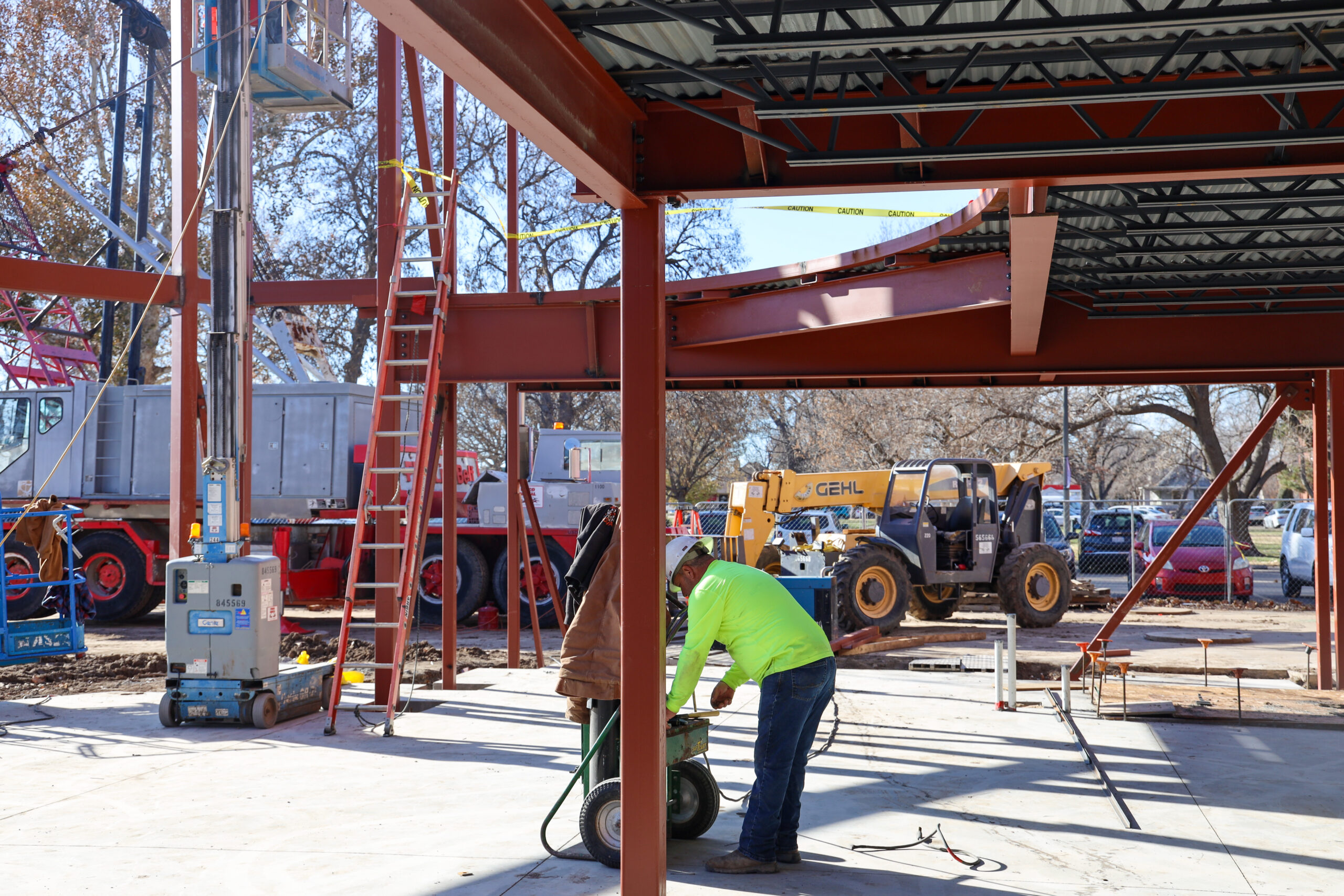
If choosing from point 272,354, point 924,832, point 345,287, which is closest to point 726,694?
point 924,832

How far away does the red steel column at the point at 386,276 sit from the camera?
10.7 m

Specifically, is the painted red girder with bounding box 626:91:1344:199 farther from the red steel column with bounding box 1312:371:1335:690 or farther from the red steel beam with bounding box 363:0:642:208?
the red steel column with bounding box 1312:371:1335:690

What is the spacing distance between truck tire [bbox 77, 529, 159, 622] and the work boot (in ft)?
51.1

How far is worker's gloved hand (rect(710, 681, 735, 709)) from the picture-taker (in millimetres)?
6148

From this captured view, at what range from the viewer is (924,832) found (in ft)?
22.9

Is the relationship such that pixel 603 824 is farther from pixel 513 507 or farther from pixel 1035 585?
pixel 1035 585

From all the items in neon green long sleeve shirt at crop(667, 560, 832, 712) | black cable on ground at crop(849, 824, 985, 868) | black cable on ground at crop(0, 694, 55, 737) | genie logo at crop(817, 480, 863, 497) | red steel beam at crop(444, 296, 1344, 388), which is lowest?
black cable on ground at crop(849, 824, 985, 868)

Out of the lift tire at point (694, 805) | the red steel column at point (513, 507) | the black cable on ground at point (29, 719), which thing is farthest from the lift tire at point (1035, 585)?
the black cable on ground at point (29, 719)

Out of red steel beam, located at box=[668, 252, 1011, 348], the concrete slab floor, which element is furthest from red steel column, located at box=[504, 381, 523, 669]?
red steel beam, located at box=[668, 252, 1011, 348]

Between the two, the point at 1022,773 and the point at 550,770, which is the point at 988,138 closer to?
the point at 1022,773

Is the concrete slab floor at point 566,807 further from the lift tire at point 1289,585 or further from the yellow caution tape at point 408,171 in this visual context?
the lift tire at point 1289,585

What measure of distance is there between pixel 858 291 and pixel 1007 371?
7.67 ft

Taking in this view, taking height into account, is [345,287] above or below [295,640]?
above

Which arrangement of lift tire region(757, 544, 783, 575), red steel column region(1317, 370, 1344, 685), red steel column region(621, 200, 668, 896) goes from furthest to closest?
1. lift tire region(757, 544, 783, 575)
2. red steel column region(1317, 370, 1344, 685)
3. red steel column region(621, 200, 668, 896)
